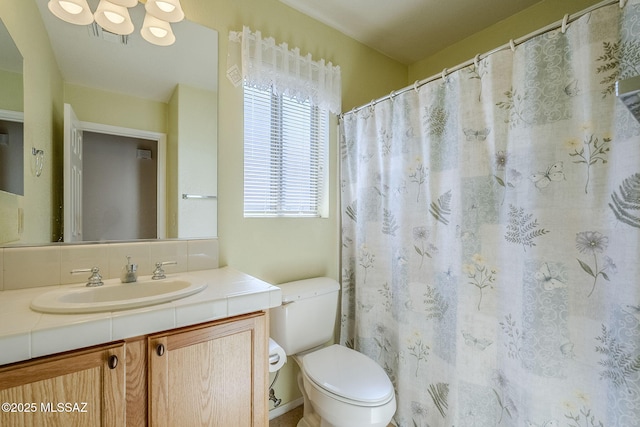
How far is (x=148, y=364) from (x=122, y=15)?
1.37m

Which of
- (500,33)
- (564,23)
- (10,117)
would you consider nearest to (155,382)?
(10,117)

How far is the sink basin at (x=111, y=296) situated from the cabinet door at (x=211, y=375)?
0.39ft

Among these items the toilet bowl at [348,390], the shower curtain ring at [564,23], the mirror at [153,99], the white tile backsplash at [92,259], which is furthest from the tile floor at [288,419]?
the shower curtain ring at [564,23]

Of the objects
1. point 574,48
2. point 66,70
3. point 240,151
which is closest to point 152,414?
point 240,151

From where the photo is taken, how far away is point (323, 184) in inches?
74.2

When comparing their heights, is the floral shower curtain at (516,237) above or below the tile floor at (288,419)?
above

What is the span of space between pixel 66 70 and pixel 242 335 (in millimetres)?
1281

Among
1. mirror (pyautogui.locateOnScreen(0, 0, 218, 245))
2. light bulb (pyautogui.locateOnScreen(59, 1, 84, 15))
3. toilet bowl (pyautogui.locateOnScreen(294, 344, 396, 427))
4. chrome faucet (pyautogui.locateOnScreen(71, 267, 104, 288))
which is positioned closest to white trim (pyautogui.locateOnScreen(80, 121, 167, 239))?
mirror (pyautogui.locateOnScreen(0, 0, 218, 245))

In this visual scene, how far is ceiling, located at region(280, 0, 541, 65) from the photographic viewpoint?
1.66 meters

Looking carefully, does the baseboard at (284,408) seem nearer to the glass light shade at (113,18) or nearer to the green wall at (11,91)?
the green wall at (11,91)

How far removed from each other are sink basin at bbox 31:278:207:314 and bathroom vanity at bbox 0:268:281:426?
0.03 m

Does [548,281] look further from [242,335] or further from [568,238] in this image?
[242,335]

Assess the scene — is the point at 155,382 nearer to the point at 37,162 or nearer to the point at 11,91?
the point at 37,162

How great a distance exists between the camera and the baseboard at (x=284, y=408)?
Result: 1.63 m
